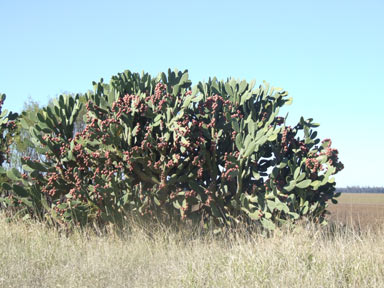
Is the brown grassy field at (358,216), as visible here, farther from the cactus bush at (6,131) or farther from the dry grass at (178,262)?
the cactus bush at (6,131)

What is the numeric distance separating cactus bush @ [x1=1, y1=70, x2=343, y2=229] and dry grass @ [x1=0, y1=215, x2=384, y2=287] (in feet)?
1.87

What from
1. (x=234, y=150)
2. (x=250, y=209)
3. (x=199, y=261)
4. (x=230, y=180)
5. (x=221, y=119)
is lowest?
(x=199, y=261)

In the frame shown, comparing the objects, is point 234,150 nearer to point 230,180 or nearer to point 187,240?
point 230,180

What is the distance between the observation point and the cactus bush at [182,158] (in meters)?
8.59

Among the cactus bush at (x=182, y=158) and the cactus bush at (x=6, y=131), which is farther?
the cactus bush at (x=6, y=131)

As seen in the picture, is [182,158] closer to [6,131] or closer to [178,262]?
[178,262]

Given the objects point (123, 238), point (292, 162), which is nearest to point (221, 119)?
point (292, 162)

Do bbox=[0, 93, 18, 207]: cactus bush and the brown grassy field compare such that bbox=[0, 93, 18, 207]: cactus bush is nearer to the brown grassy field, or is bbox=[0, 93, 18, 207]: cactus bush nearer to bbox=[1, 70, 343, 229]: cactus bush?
bbox=[1, 70, 343, 229]: cactus bush

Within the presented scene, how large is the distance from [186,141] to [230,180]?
4.40 ft

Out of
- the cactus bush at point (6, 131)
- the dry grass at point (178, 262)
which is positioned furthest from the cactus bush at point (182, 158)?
the cactus bush at point (6, 131)

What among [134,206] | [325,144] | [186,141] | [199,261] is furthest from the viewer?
[325,144]

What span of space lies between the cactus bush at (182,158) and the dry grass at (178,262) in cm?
57

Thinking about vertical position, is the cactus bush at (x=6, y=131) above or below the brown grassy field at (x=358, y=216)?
above

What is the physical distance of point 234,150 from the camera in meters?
9.07
